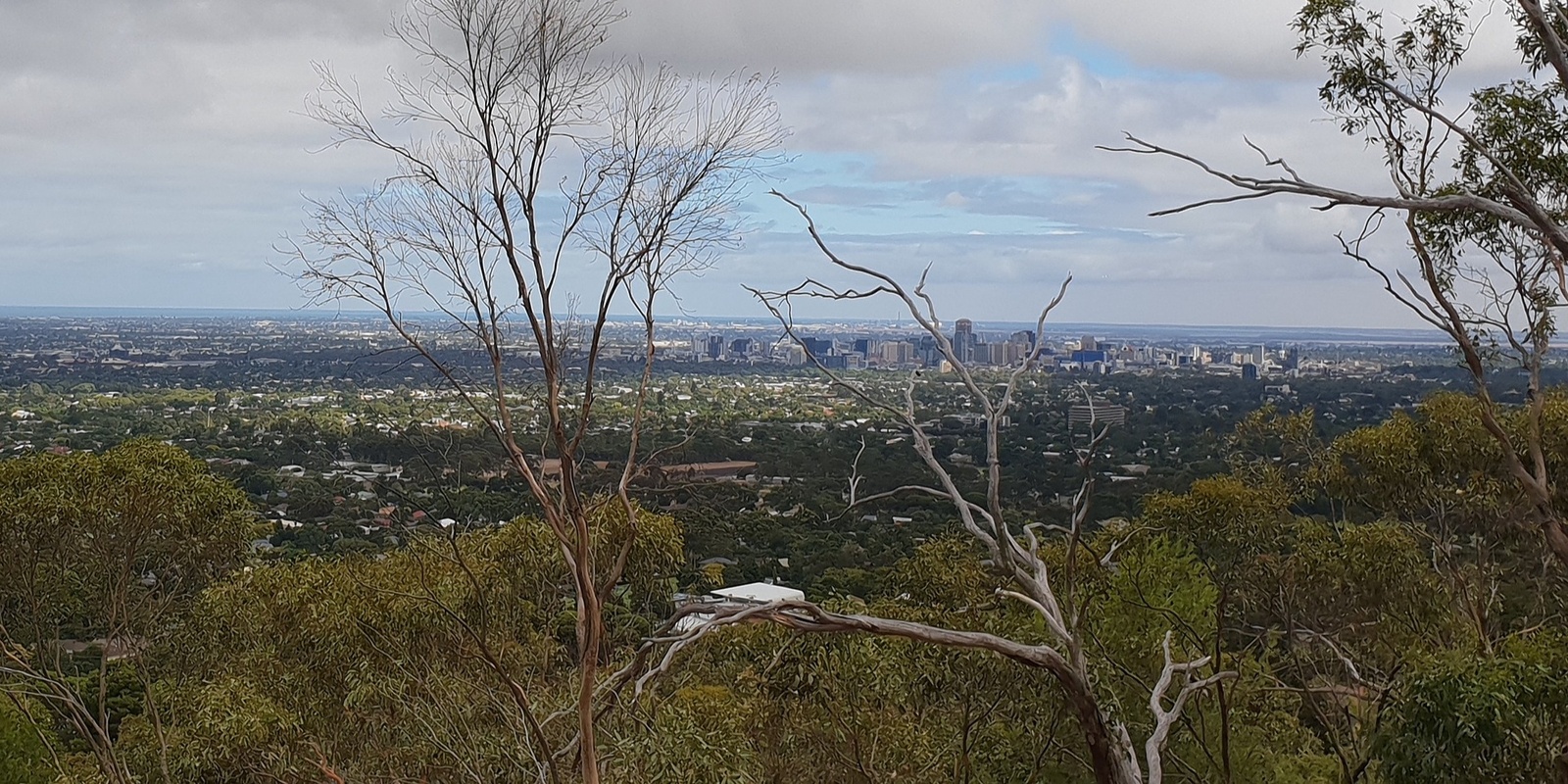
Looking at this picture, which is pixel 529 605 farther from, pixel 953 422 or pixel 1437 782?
pixel 1437 782

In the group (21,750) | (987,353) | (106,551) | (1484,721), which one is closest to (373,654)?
(106,551)

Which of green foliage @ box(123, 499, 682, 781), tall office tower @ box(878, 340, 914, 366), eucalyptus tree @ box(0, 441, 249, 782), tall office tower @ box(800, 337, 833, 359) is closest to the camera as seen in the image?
tall office tower @ box(800, 337, 833, 359)

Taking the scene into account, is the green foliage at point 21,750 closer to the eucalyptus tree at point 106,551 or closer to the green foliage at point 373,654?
the eucalyptus tree at point 106,551

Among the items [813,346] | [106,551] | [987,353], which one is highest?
[813,346]

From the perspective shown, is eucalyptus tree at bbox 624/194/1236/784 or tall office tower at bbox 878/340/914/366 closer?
eucalyptus tree at bbox 624/194/1236/784

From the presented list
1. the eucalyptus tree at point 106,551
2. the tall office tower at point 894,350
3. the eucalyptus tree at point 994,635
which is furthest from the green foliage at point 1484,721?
the tall office tower at point 894,350

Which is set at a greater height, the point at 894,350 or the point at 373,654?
the point at 894,350

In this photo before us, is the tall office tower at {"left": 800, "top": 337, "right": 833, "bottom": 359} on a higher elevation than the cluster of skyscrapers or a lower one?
higher

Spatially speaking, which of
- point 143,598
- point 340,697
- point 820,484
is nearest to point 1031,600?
point 340,697

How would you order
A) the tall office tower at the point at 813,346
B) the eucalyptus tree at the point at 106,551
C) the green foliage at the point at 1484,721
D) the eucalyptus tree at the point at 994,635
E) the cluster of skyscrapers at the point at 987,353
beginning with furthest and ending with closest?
the cluster of skyscrapers at the point at 987,353
the eucalyptus tree at the point at 106,551
the green foliage at the point at 1484,721
the tall office tower at the point at 813,346
the eucalyptus tree at the point at 994,635

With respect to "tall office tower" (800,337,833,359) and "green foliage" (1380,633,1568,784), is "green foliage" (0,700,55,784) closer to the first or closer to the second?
"tall office tower" (800,337,833,359)

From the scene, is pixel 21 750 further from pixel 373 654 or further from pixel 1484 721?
pixel 1484 721

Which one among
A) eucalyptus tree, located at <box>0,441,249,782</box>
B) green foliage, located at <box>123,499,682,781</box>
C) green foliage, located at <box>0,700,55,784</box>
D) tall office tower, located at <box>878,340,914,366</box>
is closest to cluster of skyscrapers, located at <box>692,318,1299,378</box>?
tall office tower, located at <box>878,340,914,366</box>
